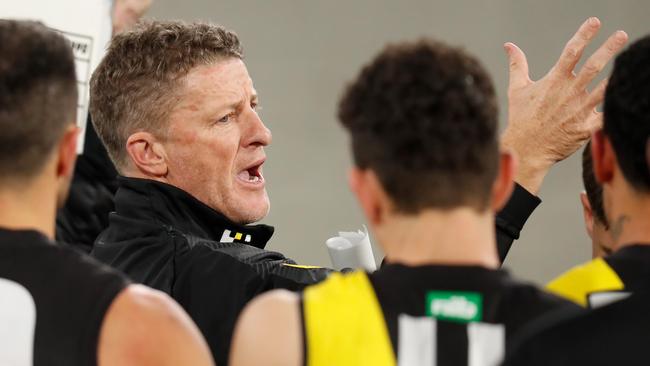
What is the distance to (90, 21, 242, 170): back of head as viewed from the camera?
2.72 metres

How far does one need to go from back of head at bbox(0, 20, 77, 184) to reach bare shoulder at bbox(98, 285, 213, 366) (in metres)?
0.23

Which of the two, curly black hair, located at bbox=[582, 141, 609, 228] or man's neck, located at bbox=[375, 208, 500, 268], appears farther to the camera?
curly black hair, located at bbox=[582, 141, 609, 228]

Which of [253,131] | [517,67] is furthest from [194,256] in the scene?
[517,67]

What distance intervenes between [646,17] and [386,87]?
16.9 feet

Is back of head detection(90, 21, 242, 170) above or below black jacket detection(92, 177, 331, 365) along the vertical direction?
above

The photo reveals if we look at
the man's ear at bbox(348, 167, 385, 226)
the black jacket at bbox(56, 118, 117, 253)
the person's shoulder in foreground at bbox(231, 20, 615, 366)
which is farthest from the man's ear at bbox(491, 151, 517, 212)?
the black jacket at bbox(56, 118, 117, 253)

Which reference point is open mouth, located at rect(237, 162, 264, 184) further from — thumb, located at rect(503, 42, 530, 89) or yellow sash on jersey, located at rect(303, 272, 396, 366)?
yellow sash on jersey, located at rect(303, 272, 396, 366)

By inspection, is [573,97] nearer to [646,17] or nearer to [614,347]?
[614,347]

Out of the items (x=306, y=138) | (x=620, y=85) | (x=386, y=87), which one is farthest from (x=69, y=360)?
(x=306, y=138)

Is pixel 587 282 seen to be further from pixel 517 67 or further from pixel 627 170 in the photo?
pixel 517 67

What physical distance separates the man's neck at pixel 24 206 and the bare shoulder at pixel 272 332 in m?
0.34

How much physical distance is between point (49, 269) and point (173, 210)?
3.64 feet

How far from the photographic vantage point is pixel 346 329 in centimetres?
138

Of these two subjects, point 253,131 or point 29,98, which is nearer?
point 29,98
